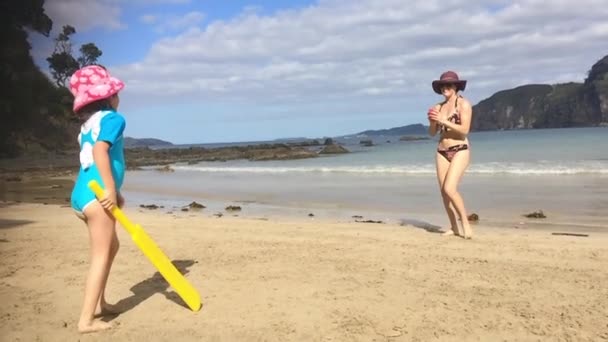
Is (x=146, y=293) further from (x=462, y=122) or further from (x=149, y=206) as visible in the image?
(x=149, y=206)

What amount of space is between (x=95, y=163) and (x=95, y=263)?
678 mm

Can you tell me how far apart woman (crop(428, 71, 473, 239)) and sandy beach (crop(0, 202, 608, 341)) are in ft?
1.60

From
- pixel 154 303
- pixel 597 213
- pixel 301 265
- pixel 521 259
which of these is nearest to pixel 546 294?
pixel 521 259

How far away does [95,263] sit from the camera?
3555 mm

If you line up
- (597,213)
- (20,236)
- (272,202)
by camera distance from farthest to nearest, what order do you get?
(272,202) < (597,213) < (20,236)

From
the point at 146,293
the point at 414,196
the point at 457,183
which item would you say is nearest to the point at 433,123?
the point at 457,183

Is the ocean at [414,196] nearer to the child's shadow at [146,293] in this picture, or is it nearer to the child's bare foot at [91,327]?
the child's shadow at [146,293]

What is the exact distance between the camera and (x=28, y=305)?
13.6 ft

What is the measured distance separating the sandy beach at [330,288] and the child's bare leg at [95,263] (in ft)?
0.35

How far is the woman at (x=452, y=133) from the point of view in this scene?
257 inches

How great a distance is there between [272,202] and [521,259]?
328 inches

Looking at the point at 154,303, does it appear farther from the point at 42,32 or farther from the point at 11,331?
the point at 42,32

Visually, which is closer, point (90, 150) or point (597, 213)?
point (90, 150)

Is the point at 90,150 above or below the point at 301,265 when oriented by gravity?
above
